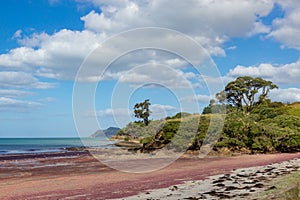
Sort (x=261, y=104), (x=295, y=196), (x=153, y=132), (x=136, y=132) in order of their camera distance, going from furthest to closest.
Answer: (x=136, y=132)
(x=261, y=104)
(x=153, y=132)
(x=295, y=196)

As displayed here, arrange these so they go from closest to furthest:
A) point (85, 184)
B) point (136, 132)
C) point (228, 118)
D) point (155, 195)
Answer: point (155, 195) < point (85, 184) < point (228, 118) < point (136, 132)

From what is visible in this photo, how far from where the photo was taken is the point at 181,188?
22172 millimetres

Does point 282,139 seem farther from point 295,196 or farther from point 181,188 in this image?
point 295,196

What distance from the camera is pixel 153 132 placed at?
68.4 metres

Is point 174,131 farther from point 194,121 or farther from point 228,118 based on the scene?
point 228,118

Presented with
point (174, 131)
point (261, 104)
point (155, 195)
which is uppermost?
point (261, 104)

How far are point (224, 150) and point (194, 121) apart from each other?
7265 mm

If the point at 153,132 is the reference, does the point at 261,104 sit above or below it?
above

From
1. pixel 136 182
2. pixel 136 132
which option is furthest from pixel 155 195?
pixel 136 132

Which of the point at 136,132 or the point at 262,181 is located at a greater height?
the point at 136,132

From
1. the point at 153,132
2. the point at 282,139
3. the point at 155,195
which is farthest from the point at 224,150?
the point at 155,195

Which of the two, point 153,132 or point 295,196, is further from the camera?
point 153,132

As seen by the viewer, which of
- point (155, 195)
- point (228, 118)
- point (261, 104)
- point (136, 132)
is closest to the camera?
point (155, 195)

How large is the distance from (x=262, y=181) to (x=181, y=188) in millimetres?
5740
